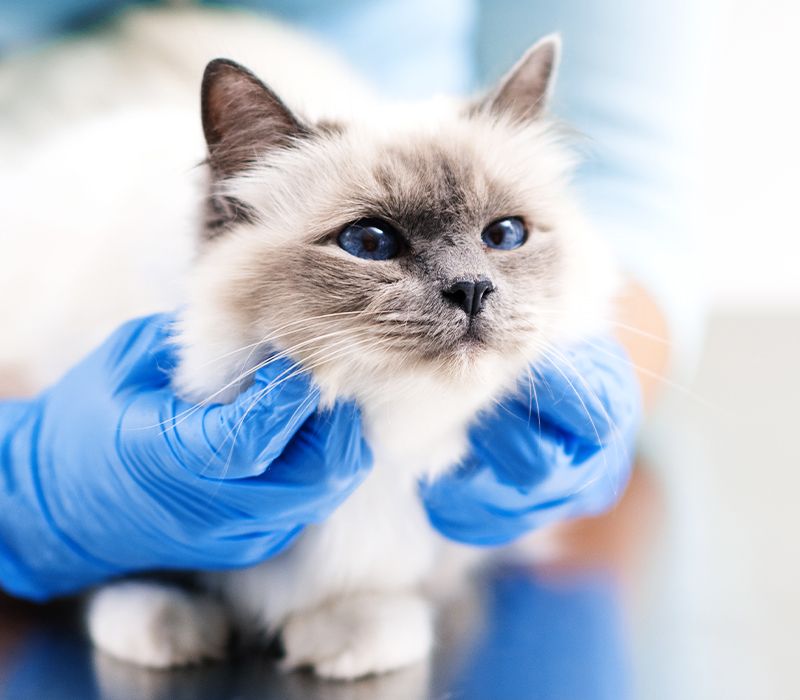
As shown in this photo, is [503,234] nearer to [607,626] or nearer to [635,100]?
[607,626]

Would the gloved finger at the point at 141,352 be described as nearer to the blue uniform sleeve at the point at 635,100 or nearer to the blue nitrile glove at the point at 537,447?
the blue nitrile glove at the point at 537,447

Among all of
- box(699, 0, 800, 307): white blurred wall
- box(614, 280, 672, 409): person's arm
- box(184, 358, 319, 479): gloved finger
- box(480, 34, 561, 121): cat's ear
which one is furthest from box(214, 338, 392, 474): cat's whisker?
box(699, 0, 800, 307): white blurred wall

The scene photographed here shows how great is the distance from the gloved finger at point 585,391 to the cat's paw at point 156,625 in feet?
1.71

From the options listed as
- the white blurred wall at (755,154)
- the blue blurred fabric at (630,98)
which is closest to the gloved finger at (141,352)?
the blue blurred fabric at (630,98)

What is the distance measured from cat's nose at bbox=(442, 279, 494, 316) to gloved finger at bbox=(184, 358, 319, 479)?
19cm

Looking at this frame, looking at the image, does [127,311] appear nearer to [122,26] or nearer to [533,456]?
[533,456]

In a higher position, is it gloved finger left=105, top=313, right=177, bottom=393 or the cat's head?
the cat's head

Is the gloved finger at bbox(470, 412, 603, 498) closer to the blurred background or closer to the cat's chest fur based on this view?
the cat's chest fur

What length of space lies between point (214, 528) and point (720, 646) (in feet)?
2.30

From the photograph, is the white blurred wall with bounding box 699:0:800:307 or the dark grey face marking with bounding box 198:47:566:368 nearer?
the dark grey face marking with bounding box 198:47:566:368

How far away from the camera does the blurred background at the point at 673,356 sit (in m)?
1.12

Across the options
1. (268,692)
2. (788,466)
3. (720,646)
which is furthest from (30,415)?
(788,466)

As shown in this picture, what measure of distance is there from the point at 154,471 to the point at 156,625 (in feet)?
0.66

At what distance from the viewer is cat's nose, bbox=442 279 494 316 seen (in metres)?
0.98
